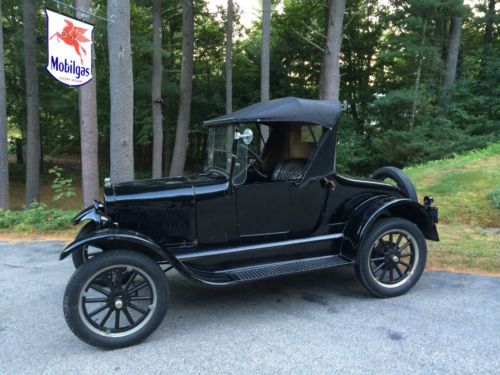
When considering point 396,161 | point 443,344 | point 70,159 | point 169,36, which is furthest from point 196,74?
point 443,344

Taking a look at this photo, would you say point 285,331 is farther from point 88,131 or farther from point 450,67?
point 450,67

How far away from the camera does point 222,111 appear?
20.1m

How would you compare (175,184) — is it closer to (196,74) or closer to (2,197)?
(2,197)

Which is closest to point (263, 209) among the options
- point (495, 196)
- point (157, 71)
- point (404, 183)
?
point (404, 183)

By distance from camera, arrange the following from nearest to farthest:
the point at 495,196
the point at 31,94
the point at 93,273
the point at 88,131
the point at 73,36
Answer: the point at 93,273 → the point at 73,36 → the point at 495,196 → the point at 88,131 → the point at 31,94

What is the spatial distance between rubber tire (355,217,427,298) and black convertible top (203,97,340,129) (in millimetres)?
1122

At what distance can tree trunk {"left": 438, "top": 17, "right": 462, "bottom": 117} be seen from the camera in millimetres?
15609

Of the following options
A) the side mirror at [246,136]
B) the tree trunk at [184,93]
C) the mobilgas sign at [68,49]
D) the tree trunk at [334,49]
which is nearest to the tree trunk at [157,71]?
the tree trunk at [184,93]

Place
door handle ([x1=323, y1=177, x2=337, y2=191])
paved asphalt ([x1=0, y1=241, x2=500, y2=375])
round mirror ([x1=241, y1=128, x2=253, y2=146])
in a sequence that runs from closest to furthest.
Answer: paved asphalt ([x1=0, y1=241, x2=500, y2=375]), round mirror ([x1=241, y1=128, x2=253, y2=146]), door handle ([x1=323, y1=177, x2=337, y2=191])

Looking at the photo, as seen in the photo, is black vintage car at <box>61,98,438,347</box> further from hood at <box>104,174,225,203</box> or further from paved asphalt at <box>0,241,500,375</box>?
paved asphalt at <box>0,241,500,375</box>

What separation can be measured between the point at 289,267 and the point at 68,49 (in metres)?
4.73

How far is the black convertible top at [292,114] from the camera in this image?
12.3 ft

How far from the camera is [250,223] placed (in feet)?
12.5

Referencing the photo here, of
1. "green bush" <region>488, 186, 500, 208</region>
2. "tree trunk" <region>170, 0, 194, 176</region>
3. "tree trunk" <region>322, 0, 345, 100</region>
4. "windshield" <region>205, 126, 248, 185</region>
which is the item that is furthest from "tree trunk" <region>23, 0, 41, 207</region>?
"green bush" <region>488, 186, 500, 208</region>
